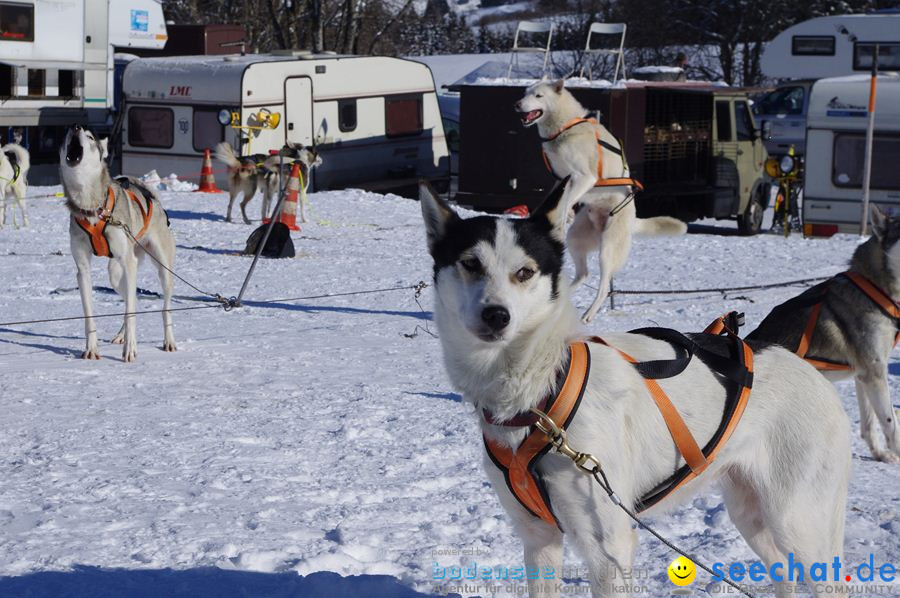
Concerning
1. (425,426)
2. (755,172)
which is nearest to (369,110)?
(755,172)

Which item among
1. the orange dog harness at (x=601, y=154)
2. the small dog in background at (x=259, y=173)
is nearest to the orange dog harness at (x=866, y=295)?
the orange dog harness at (x=601, y=154)

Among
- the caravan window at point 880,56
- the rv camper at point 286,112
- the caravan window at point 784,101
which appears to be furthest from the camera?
the caravan window at point 784,101

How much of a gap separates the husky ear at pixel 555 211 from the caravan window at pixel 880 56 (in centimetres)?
1633

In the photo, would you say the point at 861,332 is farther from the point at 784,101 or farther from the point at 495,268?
the point at 784,101

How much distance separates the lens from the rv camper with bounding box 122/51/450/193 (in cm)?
1675

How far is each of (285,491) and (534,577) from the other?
5.45 feet

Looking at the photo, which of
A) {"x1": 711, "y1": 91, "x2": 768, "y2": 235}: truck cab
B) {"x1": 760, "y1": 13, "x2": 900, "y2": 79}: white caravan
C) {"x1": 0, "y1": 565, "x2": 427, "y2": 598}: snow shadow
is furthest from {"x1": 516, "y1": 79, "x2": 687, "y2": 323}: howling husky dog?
{"x1": 760, "y1": 13, "x2": 900, "y2": 79}: white caravan

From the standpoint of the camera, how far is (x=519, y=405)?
2762 millimetres

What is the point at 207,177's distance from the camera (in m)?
16.8

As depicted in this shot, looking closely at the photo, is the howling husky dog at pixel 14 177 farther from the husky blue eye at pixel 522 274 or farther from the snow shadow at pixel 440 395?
the husky blue eye at pixel 522 274

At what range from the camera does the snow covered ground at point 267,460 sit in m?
3.57

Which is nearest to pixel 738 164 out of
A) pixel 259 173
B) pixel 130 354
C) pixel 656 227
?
pixel 259 173

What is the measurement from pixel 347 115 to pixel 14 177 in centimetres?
618

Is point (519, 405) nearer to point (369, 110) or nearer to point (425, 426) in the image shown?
point (425, 426)
